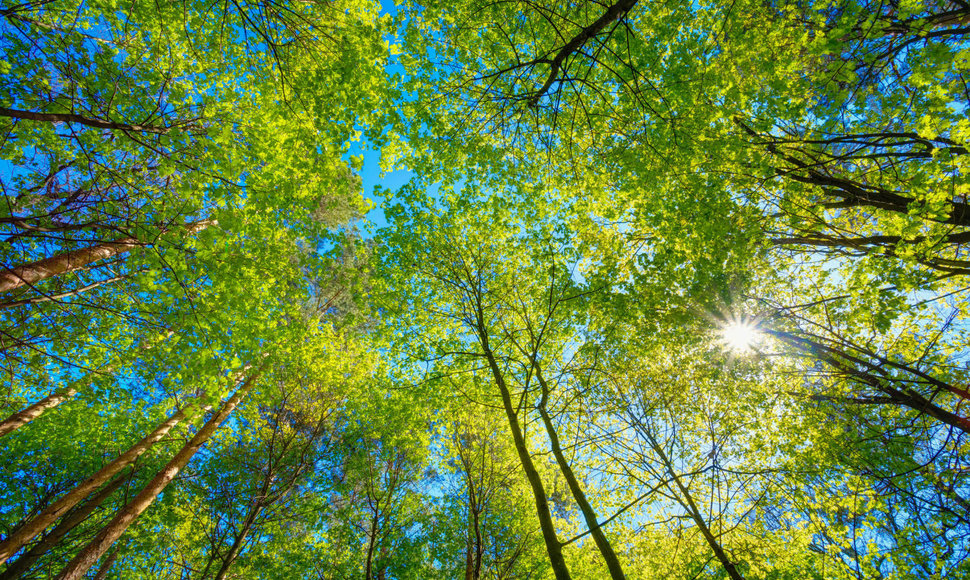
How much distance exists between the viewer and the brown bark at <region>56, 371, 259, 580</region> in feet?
20.2

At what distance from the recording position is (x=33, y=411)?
786 centimetres

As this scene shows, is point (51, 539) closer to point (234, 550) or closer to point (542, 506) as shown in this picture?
point (234, 550)

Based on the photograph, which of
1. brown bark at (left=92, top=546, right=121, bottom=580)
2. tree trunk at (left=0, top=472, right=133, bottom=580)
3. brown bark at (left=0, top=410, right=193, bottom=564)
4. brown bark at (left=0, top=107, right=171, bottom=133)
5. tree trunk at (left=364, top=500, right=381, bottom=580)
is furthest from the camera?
brown bark at (left=92, top=546, right=121, bottom=580)

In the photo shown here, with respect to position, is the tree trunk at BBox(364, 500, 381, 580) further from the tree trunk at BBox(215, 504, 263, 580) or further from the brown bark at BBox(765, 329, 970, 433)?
the brown bark at BBox(765, 329, 970, 433)

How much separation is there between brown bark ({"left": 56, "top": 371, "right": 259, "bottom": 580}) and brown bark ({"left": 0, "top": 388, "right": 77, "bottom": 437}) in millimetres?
2987

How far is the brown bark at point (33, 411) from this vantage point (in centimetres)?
718

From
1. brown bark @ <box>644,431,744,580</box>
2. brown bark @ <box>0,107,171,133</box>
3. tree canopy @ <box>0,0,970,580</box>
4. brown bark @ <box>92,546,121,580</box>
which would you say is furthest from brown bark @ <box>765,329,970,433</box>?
brown bark @ <box>92,546,121,580</box>

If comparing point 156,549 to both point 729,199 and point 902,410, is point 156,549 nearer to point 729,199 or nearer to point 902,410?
point 729,199

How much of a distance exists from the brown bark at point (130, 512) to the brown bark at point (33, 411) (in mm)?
2987

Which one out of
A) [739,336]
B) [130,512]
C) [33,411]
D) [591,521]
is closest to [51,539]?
[130,512]

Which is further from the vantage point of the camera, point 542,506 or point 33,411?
point 33,411

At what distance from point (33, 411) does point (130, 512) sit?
12.9ft

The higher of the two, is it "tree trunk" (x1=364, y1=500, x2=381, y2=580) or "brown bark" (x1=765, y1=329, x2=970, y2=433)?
"brown bark" (x1=765, y1=329, x2=970, y2=433)

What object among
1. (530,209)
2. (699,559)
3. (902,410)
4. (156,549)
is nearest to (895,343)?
(902,410)
